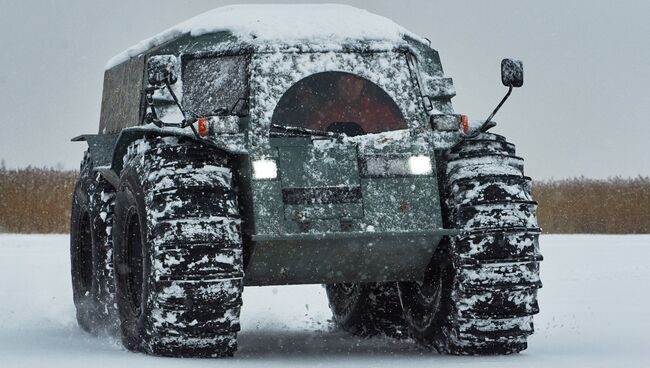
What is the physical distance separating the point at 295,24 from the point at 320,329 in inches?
141

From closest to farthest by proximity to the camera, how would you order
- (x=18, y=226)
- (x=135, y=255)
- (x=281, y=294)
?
1. (x=135, y=255)
2. (x=281, y=294)
3. (x=18, y=226)

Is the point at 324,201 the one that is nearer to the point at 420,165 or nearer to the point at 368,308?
the point at 420,165

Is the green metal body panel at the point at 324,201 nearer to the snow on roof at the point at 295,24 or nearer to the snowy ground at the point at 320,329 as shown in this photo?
the snow on roof at the point at 295,24

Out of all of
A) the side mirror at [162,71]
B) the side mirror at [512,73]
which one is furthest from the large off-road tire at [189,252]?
the side mirror at [512,73]

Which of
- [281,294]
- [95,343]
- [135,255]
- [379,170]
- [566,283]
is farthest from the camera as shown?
[566,283]

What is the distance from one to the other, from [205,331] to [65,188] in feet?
79.3

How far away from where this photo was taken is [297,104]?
8.28 m

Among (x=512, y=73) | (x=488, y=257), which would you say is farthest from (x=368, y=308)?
(x=512, y=73)

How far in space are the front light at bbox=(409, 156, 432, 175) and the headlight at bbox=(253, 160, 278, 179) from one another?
34.5 inches

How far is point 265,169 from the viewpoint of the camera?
24.9 ft

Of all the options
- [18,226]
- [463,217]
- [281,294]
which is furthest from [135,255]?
[18,226]

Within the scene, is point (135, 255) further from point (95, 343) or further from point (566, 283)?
point (566, 283)

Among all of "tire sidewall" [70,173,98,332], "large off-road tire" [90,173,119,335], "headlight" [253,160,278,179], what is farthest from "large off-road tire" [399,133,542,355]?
"tire sidewall" [70,173,98,332]

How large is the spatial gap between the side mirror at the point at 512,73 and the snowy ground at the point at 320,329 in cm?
169
